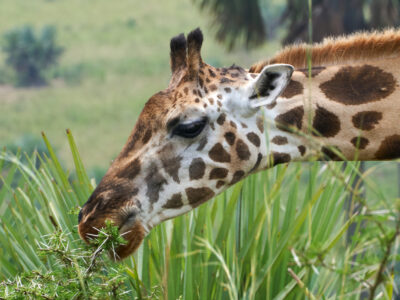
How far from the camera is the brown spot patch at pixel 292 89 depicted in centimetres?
342

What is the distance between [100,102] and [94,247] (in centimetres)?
3141

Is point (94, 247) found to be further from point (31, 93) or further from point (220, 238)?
point (31, 93)

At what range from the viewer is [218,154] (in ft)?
10.8

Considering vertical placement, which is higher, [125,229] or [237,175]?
[237,175]

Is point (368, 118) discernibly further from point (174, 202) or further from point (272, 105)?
point (174, 202)

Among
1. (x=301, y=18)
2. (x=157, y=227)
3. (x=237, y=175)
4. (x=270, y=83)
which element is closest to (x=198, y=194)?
(x=237, y=175)

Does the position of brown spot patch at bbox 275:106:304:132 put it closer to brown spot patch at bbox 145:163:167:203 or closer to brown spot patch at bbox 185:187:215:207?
brown spot patch at bbox 185:187:215:207

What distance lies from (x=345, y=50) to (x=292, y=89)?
0.40 meters

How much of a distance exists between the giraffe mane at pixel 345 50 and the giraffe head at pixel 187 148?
0.38 meters

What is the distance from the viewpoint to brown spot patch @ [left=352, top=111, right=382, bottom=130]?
3.35 m

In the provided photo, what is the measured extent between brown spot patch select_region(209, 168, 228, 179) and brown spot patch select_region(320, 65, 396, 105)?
27.3 inches

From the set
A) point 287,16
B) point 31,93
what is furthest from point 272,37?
point 287,16

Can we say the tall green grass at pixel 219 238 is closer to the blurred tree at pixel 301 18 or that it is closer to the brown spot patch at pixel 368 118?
the brown spot patch at pixel 368 118

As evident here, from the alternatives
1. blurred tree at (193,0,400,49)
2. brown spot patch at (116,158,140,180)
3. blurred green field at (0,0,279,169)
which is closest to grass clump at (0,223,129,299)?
brown spot patch at (116,158,140,180)
